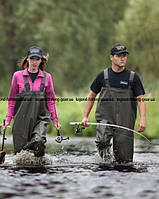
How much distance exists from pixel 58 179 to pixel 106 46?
124 feet

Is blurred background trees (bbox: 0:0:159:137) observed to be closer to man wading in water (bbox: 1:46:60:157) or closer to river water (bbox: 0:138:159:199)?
river water (bbox: 0:138:159:199)

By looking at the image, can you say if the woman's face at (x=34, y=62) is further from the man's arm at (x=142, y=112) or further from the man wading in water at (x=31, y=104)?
the man's arm at (x=142, y=112)

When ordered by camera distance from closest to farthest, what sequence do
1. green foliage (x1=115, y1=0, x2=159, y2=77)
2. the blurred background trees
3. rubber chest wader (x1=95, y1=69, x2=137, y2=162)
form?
1. rubber chest wader (x1=95, y1=69, x2=137, y2=162)
2. green foliage (x1=115, y1=0, x2=159, y2=77)
3. the blurred background trees

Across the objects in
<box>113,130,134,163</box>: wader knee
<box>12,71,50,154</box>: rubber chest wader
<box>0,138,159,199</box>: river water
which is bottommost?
<box>0,138,159,199</box>: river water

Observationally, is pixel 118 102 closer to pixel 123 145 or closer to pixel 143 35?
pixel 123 145

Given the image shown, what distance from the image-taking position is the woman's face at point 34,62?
25.8 feet

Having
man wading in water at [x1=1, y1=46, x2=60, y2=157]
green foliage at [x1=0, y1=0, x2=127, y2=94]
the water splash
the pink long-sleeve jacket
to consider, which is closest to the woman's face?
man wading in water at [x1=1, y1=46, x2=60, y2=157]

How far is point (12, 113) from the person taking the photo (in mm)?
8086

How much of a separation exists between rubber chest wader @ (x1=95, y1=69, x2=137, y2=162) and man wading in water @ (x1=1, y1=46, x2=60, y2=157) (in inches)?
26.4

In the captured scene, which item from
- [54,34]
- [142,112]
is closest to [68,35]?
[54,34]

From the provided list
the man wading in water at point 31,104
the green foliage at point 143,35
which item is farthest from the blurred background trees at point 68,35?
the man wading in water at point 31,104

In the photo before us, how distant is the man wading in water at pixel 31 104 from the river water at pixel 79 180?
39cm

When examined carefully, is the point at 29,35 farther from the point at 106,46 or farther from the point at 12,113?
the point at 12,113

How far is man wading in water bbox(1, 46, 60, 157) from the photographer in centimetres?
790
